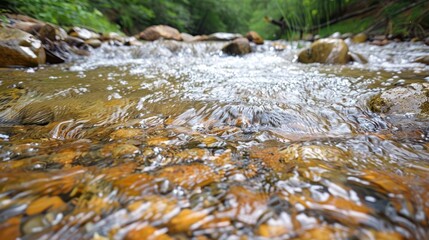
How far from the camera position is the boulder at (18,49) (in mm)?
3115

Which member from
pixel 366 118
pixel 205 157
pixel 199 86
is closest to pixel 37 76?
pixel 199 86

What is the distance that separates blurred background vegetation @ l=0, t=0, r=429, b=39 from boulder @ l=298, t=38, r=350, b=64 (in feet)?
4.96

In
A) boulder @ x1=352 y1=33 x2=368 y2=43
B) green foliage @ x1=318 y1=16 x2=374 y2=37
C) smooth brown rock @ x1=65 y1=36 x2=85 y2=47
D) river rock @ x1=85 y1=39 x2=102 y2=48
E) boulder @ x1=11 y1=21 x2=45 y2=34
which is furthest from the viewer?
green foliage @ x1=318 y1=16 x2=374 y2=37

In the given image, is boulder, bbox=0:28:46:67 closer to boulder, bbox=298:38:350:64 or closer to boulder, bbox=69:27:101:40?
boulder, bbox=69:27:101:40

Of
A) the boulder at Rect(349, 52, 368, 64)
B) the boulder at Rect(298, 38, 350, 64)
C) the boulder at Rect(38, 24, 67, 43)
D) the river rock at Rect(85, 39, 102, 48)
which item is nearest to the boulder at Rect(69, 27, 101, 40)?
the river rock at Rect(85, 39, 102, 48)

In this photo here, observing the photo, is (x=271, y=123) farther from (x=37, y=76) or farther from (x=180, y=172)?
(x=37, y=76)

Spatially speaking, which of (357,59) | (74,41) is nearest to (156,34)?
(74,41)

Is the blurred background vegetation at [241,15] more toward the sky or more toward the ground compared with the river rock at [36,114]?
more toward the sky

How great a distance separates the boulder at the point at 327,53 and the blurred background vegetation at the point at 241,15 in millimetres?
1513

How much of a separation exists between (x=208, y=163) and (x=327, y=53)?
12.2ft

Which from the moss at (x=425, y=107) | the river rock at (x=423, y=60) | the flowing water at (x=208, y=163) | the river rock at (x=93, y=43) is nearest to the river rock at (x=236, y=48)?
the river rock at (x=93, y=43)

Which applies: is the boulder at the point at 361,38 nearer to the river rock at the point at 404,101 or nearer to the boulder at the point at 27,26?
the river rock at the point at 404,101

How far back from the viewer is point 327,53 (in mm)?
4129

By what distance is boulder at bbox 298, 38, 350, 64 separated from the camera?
13.2ft
